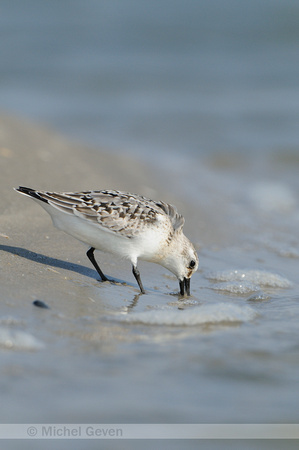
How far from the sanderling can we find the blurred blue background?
555cm

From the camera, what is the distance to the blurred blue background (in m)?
13.6

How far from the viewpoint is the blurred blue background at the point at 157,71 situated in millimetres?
13609

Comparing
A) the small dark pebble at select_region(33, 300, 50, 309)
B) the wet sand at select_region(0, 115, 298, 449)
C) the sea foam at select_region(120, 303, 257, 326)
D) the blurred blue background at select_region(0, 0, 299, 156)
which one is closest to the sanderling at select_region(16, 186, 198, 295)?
the wet sand at select_region(0, 115, 298, 449)

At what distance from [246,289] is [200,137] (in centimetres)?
727

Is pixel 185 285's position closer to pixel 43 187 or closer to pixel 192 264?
pixel 192 264

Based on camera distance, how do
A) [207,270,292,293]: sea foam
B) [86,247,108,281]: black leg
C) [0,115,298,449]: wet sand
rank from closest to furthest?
[0,115,298,449]: wet sand
[86,247,108,281]: black leg
[207,270,292,293]: sea foam

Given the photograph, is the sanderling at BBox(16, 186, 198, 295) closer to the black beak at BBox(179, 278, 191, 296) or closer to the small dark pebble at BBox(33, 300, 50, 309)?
the black beak at BBox(179, 278, 191, 296)

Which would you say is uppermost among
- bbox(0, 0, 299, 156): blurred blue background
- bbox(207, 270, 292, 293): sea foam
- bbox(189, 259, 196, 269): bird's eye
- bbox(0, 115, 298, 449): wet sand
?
bbox(0, 0, 299, 156): blurred blue background

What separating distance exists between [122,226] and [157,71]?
436 inches

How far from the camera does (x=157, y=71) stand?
16.6 metres

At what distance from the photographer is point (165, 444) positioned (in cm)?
345

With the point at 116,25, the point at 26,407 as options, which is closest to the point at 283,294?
the point at 26,407

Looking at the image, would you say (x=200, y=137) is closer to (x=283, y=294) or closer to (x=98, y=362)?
(x=283, y=294)

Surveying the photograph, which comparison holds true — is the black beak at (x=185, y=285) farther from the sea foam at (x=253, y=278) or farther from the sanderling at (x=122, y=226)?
the sea foam at (x=253, y=278)
